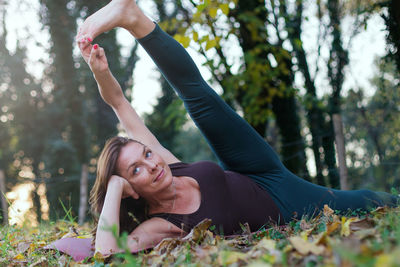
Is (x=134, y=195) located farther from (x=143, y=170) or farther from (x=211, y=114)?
(x=211, y=114)

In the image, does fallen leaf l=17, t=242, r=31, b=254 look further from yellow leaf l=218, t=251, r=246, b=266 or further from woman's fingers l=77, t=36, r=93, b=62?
yellow leaf l=218, t=251, r=246, b=266

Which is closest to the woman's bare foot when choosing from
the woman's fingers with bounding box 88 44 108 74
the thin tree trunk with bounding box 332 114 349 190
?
the woman's fingers with bounding box 88 44 108 74

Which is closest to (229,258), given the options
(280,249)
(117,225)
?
(280,249)

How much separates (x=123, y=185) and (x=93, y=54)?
0.96m

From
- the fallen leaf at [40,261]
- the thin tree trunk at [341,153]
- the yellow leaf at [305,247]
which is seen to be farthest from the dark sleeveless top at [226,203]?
the thin tree trunk at [341,153]

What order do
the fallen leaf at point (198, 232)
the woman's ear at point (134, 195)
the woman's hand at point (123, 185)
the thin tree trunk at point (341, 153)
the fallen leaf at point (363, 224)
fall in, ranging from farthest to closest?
1. the thin tree trunk at point (341, 153)
2. the woman's ear at point (134, 195)
3. the woman's hand at point (123, 185)
4. the fallen leaf at point (198, 232)
5. the fallen leaf at point (363, 224)

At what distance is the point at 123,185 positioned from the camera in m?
2.52

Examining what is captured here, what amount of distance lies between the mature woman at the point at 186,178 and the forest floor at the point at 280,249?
1.00 ft

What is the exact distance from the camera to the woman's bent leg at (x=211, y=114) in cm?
265

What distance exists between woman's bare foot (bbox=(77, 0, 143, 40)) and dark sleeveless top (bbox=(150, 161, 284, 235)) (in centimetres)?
111

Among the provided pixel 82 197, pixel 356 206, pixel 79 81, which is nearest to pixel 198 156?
pixel 79 81

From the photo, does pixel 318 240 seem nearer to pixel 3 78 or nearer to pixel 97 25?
pixel 97 25

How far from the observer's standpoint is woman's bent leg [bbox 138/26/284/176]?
2646mm

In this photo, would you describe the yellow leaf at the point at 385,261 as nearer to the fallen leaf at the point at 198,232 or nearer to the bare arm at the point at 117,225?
the fallen leaf at the point at 198,232
